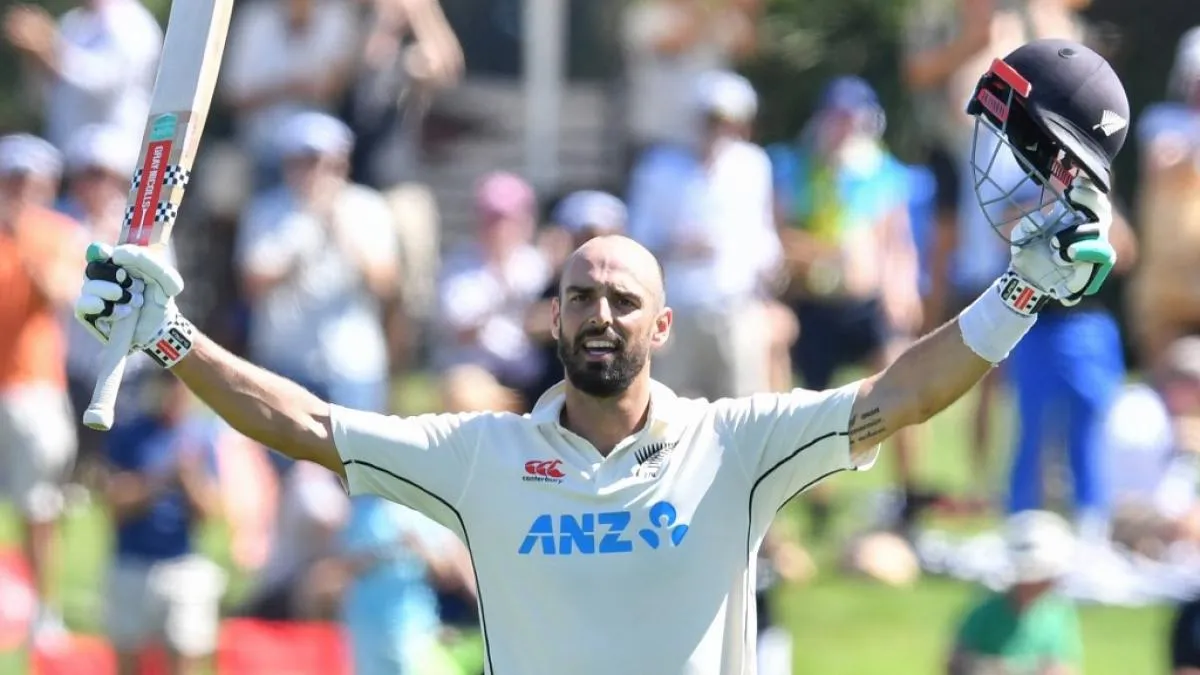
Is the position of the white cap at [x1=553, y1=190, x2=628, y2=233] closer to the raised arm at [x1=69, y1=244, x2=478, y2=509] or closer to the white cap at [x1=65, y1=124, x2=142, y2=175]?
the white cap at [x1=65, y1=124, x2=142, y2=175]

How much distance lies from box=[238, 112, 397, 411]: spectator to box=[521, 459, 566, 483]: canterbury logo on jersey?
18.2 ft

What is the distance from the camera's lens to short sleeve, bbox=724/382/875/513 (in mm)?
5719

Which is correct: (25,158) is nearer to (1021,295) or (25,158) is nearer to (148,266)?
(148,266)

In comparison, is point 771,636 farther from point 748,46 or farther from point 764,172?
point 748,46

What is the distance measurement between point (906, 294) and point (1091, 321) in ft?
5.56

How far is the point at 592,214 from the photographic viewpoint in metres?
10.7

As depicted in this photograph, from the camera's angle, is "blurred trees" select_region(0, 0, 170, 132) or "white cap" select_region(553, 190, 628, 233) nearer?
"white cap" select_region(553, 190, 628, 233)

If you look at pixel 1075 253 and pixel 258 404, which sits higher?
pixel 1075 253

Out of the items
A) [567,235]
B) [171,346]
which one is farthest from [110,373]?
[567,235]

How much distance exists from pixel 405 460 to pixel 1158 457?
564 centimetres

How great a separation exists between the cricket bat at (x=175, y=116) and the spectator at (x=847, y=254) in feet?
21.8

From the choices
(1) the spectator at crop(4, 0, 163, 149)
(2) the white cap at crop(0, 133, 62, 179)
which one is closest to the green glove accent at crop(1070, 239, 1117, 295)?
(2) the white cap at crop(0, 133, 62, 179)

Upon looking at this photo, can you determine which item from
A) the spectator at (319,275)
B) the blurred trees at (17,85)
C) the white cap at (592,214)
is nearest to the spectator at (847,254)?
the white cap at (592,214)

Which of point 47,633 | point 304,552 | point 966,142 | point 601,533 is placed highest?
point 966,142
